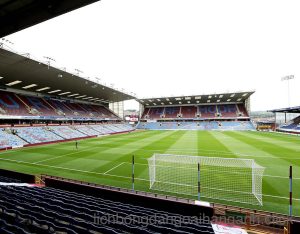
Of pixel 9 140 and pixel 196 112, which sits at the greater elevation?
pixel 196 112

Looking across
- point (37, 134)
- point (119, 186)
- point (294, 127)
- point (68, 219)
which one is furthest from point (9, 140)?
point (294, 127)

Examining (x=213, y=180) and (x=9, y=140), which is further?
(x=9, y=140)

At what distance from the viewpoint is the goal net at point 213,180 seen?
360 inches

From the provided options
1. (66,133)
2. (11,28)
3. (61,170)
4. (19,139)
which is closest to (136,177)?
(61,170)

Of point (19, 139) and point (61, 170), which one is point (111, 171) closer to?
point (61, 170)

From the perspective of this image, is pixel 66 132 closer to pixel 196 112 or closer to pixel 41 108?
pixel 41 108

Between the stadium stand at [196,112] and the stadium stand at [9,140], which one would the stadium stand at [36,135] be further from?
the stadium stand at [196,112]

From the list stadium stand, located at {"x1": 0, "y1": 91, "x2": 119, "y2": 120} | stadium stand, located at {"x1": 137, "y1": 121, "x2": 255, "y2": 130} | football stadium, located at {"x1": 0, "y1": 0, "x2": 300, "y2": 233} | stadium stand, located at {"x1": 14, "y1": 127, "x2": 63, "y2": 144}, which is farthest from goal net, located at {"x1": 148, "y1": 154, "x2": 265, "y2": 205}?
stadium stand, located at {"x1": 137, "y1": 121, "x2": 255, "y2": 130}

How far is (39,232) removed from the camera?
143 inches

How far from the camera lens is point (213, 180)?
11.2 metres

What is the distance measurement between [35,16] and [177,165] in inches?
503

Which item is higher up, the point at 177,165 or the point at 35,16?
the point at 35,16

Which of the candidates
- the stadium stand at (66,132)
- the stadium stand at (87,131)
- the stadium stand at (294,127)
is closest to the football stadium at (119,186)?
the stadium stand at (66,132)

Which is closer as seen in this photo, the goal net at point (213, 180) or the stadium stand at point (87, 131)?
the goal net at point (213, 180)
